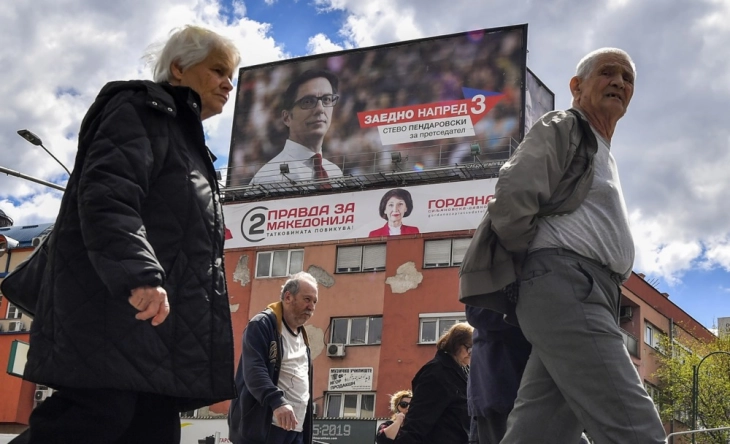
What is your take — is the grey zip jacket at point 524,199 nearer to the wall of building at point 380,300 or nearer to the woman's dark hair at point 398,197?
the wall of building at point 380,300

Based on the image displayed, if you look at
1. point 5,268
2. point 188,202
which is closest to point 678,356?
point 5,268

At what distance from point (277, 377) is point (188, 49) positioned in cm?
327

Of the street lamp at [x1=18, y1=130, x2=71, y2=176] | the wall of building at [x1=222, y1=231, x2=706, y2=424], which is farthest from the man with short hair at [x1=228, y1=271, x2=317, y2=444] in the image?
the wall of building at [x1=222, y1=231, x2=706, y2=424]

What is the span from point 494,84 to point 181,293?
1601 inches

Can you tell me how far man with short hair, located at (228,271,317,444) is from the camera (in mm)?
6203

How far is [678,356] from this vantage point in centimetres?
5269

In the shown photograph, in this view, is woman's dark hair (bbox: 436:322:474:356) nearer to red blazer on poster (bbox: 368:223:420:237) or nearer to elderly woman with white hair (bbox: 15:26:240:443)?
elderly woman with white hair (bbox: 15:26:240:443)

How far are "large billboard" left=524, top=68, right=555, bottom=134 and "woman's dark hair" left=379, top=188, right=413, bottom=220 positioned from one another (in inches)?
233

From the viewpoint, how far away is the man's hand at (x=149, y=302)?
2.95 m

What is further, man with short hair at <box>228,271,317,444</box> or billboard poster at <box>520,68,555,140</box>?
billboard poster at <box>520,68,555,140</box>

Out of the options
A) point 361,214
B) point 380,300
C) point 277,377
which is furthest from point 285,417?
point 361,214

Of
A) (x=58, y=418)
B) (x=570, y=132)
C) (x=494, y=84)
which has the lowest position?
(x=58, y=418)

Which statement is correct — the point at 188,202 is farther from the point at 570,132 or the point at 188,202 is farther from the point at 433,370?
the point at 433,370

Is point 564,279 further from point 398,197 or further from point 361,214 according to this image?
point 361,214
